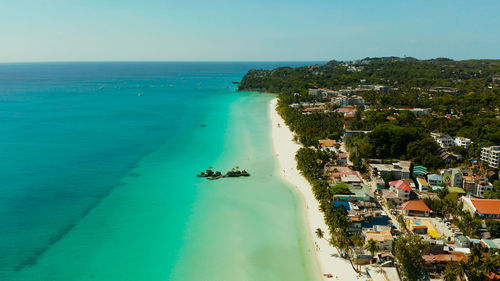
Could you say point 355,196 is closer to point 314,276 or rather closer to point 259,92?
point 314,276

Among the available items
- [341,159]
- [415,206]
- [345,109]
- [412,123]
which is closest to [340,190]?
[415,206]

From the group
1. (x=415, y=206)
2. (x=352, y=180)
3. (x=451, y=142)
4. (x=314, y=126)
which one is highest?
(x=314, y=126)

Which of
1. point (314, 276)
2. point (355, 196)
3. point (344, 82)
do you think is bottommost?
point (314, 276)

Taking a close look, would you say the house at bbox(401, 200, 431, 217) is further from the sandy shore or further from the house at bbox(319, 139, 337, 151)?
the house at bbox(319, 139, 337, 151)

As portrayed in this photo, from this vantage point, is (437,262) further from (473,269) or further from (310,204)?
(310,204)

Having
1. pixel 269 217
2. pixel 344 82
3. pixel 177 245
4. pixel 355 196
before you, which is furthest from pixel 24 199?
pixel 344 82
